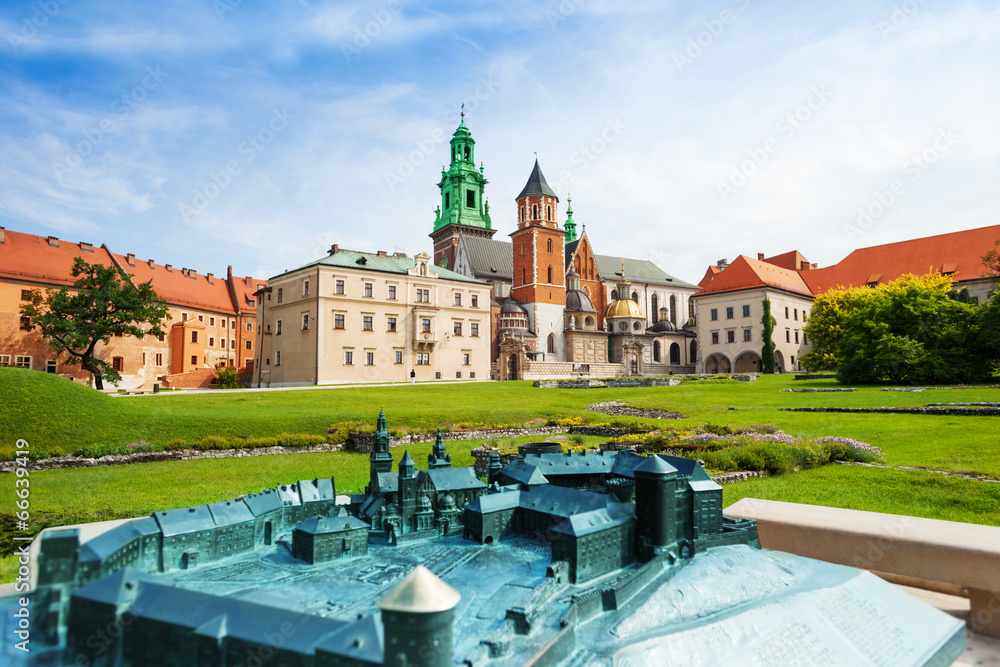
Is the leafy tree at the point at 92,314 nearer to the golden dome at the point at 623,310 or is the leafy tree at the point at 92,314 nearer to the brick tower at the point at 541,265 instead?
the brick tower at the point at 541,265

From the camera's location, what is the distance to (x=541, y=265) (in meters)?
61.4

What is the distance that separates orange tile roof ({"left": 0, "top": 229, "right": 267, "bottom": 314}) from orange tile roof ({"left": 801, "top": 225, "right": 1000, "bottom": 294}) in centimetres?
6394

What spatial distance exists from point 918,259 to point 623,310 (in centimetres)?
3077

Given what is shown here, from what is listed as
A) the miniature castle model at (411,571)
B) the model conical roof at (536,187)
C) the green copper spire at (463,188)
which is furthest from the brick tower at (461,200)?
the miniature castle model at (411,571)

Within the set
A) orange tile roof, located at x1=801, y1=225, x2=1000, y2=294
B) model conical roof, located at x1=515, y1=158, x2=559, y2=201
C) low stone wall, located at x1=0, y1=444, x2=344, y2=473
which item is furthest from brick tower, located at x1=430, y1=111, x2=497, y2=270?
low stone wall, located at x1=0, y1=444, x2=344, y2=473

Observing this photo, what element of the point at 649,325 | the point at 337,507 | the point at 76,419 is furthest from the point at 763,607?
the point at 649,325

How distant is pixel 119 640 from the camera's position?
5.11 ft

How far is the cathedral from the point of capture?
58156 millimetres

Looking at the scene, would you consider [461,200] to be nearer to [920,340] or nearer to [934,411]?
[920,340]

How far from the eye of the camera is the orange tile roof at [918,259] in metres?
52.5

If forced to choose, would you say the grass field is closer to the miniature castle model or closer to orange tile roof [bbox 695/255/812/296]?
the miniature castle model

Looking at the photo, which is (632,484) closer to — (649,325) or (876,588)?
(876,588)

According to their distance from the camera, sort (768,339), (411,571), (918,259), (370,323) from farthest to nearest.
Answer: (768,339), (918,259), (370,323), (411,571)

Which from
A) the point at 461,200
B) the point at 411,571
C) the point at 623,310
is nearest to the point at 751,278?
the point at 623,310
